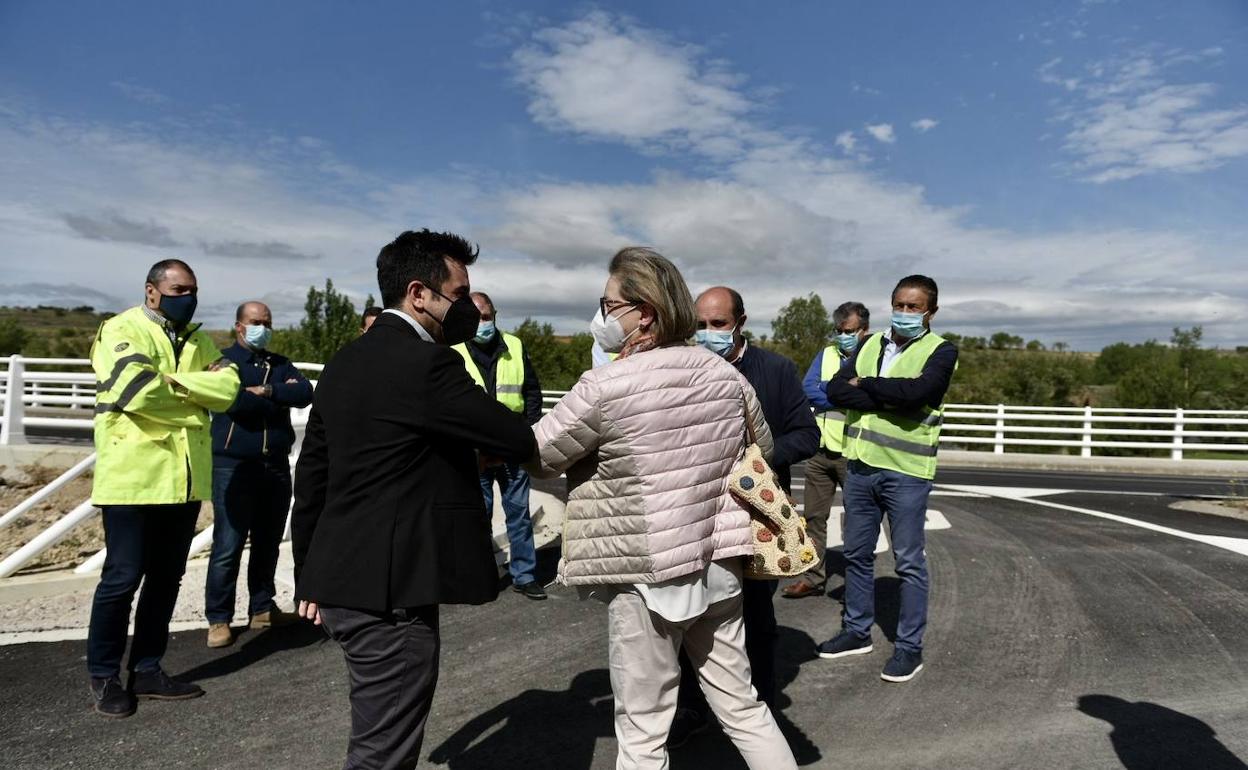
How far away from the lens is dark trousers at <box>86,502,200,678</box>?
3.73 meters

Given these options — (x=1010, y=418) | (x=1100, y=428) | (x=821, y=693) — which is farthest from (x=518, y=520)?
(x=1100, y=428)

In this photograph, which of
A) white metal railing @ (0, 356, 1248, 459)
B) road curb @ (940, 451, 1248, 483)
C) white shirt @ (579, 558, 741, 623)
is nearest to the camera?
white shirt @ (579, 558, 741, 623)

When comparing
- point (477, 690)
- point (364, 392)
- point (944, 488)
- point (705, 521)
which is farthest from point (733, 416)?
point (944, 488)

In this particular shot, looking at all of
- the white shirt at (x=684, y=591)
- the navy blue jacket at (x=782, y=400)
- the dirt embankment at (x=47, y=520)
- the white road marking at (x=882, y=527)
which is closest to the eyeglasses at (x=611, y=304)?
the white shirt at (x=684, y=591)

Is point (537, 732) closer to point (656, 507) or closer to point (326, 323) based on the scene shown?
point (656, 507)

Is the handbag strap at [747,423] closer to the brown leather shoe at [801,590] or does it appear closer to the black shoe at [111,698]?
the black shoe at [111,698]

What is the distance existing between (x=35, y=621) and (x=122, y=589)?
1.87 meters

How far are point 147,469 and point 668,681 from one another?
2813mm

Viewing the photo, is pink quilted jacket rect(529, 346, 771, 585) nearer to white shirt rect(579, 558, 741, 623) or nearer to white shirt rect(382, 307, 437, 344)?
white shirt rect(579, 558, 741, 623)

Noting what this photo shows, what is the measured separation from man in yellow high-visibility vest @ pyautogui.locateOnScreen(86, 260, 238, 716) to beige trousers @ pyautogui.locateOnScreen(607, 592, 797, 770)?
2604 mm

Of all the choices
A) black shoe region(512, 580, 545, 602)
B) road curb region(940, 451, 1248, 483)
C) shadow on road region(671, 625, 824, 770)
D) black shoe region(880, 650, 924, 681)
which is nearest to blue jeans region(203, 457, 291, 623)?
black shoe region(512, 580, 545, 602)

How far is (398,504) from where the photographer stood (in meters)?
2.30

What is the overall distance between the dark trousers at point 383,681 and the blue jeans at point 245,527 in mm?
2840

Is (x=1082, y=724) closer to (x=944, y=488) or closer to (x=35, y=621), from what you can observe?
(x=35, y=621)
